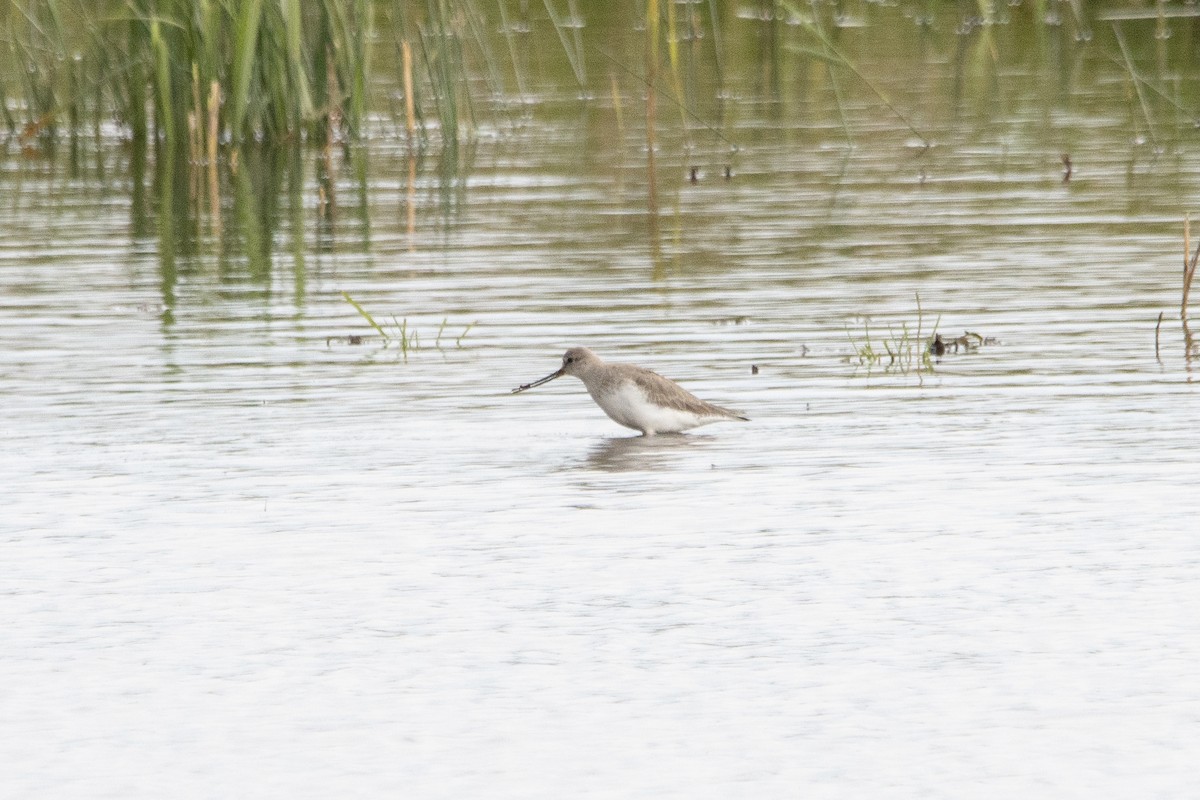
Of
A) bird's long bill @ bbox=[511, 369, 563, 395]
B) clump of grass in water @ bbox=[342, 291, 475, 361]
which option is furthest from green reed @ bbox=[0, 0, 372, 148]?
bird's long bill @ bbox=[511, 369, 563, 395]

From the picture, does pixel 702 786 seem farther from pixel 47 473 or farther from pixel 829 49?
pixel 829 49

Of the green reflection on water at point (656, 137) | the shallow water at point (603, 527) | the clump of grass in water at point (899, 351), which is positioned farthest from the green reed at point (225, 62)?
the clump of grass in water at point (899, 351)

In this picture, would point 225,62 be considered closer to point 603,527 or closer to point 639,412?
point 639,412

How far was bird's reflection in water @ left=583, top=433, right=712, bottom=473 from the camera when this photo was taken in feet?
35.1

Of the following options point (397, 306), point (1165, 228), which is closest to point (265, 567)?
point (397, 306)

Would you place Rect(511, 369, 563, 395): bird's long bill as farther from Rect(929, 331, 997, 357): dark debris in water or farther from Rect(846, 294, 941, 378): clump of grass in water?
Rect(929, 331, 997, 357): dark debris in water

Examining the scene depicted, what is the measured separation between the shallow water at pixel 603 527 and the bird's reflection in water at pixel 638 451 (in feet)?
0.10

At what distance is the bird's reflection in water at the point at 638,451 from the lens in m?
10.7

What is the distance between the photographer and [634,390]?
11195mm

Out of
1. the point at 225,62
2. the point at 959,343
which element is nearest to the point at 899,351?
the point at 959,343

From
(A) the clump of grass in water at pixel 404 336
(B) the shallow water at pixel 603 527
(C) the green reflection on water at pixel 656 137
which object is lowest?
(B) the shallow water at pixel 603 527

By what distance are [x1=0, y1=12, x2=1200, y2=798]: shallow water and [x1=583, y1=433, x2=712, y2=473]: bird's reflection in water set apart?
3 cm

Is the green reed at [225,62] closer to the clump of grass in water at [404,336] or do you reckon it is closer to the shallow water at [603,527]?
the shallow water at [603,527]

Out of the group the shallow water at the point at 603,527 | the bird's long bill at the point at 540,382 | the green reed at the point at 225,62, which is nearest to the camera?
the shallow water at the point at 603,527
